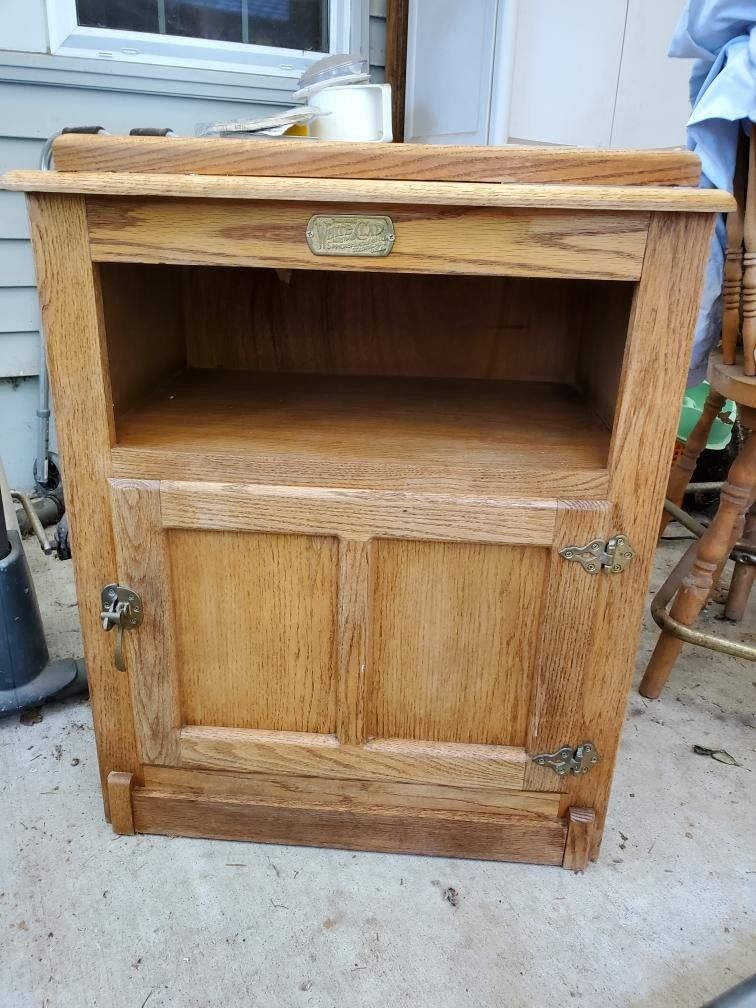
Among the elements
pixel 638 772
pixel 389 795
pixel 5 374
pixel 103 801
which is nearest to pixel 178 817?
pixel 103 801

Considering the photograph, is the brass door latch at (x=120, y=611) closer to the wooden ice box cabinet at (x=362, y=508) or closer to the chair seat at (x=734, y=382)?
the wooden ice box cabinet at (x=362, y=508)

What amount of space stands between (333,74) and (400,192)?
904mm

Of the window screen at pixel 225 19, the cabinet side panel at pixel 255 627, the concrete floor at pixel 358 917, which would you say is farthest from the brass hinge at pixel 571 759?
the window screen at pixel 225 19

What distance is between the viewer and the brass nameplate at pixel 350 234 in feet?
2.33

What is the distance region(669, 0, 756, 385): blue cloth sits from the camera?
1013mm

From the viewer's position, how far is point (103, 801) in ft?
3.34

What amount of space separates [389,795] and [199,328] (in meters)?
0.78

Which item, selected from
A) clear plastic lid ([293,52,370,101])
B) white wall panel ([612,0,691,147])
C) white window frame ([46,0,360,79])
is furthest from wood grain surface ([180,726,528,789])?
white wall panel ([612,0,691,147])

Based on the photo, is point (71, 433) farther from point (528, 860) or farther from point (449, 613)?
point (528, 860)

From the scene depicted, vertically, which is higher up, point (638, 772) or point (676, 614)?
point (676, 614)

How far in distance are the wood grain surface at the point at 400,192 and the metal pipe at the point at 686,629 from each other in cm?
77

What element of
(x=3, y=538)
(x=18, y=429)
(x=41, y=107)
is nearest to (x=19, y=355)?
(x=18, y=429)

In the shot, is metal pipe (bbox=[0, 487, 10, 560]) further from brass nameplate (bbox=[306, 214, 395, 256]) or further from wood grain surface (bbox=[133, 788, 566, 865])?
brass nameplate (bbox=[306, 214, 395, 256])

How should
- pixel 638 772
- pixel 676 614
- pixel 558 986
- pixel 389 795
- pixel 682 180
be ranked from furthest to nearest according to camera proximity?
1. pixel 676 614
2. pixel 638 772
3. pixel 389 795
4. pixel 558 986
5. pixel 682 180
